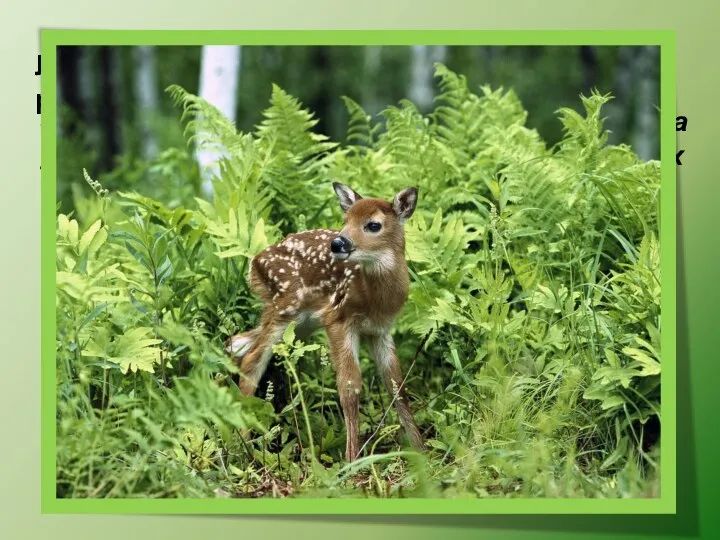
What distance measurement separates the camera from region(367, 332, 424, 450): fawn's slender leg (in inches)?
259

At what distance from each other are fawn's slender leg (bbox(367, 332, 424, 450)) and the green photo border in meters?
0.83

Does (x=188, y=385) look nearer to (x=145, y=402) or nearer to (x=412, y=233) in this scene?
(x=145, y=402)

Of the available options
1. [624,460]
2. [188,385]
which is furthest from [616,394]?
[188,385]

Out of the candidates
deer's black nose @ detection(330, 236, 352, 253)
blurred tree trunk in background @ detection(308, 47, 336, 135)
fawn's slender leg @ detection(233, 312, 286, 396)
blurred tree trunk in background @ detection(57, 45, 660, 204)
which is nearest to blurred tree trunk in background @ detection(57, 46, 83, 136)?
blurred tree trunk in background @ detection(57, 45, 660, 204)

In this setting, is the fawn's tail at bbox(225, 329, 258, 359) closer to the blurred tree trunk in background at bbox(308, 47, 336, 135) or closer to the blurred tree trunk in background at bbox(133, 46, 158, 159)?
the blurred tree trunk in background at bbox(133, 46, 158, 159)

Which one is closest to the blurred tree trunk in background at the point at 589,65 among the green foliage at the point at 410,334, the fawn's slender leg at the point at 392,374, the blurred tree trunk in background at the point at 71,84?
the blurred tree trunk in background at the point at 71,84

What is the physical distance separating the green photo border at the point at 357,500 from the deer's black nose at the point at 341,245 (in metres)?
1.15

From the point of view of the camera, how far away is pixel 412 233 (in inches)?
289

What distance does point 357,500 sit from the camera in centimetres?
579

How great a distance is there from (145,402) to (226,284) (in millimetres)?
1271

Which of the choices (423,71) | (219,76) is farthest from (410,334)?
(423,71)

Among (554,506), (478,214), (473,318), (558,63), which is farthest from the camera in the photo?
(558,63)

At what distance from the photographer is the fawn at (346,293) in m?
6.45

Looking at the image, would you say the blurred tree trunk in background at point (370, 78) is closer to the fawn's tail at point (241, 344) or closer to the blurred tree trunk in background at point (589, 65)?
the blurred tree trunk in background at point (589, 65)
